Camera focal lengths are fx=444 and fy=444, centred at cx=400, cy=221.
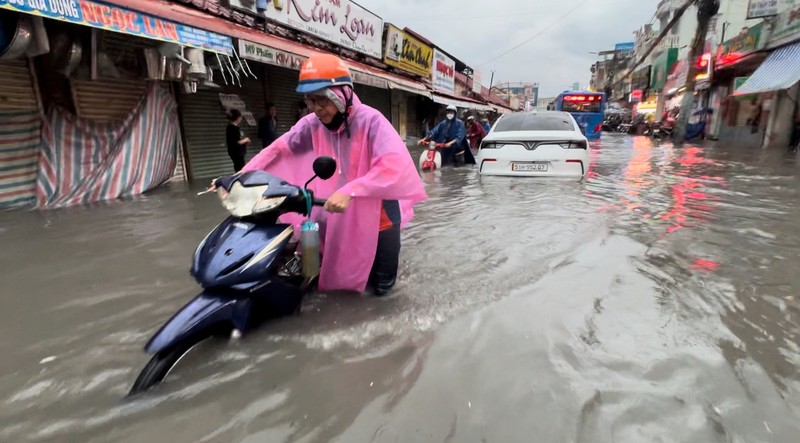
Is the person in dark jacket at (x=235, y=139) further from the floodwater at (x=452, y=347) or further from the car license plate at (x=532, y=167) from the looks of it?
the car license plate at (x=532, y=167)

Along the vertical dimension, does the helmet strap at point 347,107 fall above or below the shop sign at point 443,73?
below

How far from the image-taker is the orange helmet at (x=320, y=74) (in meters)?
2.24

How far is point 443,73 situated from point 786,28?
43.5 feet

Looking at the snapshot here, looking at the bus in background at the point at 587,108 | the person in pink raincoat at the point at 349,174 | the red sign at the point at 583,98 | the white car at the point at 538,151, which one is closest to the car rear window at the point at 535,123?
the white car at the point at 538,151

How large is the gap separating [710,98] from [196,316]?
100 feet

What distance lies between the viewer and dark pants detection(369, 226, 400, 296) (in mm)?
2676

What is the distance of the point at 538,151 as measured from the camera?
680cm

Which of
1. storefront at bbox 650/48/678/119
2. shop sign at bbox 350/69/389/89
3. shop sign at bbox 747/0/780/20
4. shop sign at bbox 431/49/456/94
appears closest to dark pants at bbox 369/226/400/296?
shop sign at bbox 350/69/389/89

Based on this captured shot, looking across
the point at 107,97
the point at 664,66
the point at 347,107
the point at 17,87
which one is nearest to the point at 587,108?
the point at 664,66

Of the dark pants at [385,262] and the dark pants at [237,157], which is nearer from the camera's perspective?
the dark pants at [385,262]

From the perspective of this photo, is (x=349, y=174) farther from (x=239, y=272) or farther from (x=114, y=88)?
(x=114, y=88)

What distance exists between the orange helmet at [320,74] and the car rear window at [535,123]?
576 centimetres

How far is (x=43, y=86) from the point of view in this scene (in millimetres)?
5883

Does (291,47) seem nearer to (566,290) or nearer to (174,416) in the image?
(566,290)
